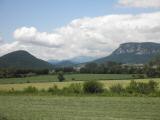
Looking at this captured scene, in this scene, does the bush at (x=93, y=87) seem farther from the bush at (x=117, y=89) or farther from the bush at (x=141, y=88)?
the bush at (x=141, y=88)

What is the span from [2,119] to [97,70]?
103 m

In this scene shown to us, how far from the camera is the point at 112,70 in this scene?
121 meters

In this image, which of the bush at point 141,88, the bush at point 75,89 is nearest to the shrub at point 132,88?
the bush at point 141,88

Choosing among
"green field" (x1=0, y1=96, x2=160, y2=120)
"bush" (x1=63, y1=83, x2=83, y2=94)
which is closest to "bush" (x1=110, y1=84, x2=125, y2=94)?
"bush" (x1=63, y1=83, x2=83, y2=94)

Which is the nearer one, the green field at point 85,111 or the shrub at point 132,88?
the green field at point 85,111

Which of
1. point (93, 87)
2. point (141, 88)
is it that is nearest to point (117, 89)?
point (141, 88)

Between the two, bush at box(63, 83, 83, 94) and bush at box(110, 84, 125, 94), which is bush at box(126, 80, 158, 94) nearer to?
bush at box(110, 84, 125, 94)

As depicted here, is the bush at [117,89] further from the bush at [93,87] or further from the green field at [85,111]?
the green field at [85,111]

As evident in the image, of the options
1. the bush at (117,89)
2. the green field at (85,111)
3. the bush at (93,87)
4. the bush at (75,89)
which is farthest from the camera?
the bush at (93,87)

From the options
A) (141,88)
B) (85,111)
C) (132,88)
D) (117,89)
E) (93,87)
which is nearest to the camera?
(85,111)

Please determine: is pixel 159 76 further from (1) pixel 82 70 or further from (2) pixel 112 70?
(1) pixel 82 70

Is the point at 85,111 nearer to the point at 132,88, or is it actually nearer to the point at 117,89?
the point at 132,88

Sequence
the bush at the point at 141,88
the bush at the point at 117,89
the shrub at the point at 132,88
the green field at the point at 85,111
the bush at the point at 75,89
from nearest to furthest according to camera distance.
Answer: the green field at the point at 85,111 → the bush at the point at 141,88 → the shrub at the point at 132,88 → the bush at the point at 117,89 → the bush at the point at 75,89

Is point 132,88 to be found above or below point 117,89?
above
